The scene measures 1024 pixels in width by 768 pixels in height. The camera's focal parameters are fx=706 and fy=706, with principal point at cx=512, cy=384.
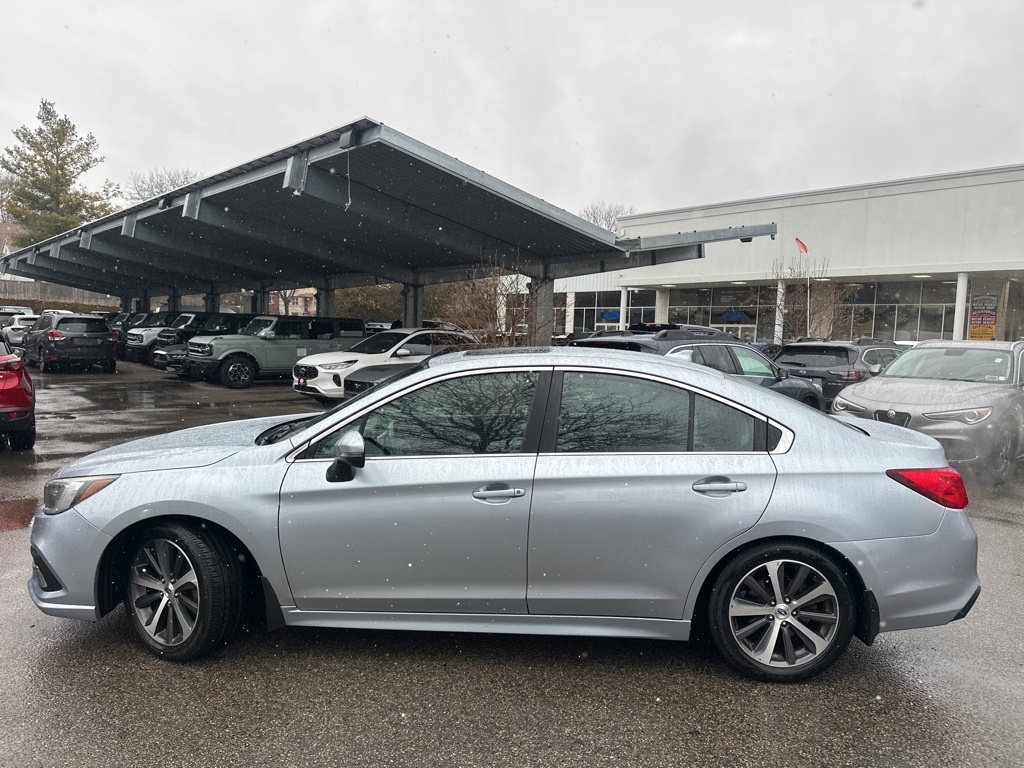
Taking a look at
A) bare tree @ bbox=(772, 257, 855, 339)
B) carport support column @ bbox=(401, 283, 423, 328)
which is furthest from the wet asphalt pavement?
bare tree @ bbox=(772, 257, 855, 339)

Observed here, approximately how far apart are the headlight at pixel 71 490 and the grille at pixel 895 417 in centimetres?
757

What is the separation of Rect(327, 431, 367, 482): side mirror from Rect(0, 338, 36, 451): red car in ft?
22.8

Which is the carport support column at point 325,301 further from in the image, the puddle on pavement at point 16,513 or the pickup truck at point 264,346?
the puddle on pavement at point 16,513

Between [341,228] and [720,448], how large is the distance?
58.1 ft

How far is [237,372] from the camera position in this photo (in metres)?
17.9

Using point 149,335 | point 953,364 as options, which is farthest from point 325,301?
point 953,364

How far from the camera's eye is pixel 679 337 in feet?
34.3

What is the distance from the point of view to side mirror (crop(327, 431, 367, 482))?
3.23 metres

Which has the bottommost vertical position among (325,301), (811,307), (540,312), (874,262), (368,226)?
(540,312)

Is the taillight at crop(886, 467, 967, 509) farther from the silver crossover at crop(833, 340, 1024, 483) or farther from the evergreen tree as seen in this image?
the evergreen tree

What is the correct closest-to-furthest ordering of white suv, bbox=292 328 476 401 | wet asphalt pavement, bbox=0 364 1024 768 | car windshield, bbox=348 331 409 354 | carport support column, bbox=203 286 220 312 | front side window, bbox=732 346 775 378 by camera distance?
wet asphalt pavement, bbox=0 364 1024 768 < front side window, bbox=732 346 775 378 < white suv, bbox=292 328 476 401 < car windshield, bbox=348 331 409 354 < carport support column, bbox=203 286 220 312

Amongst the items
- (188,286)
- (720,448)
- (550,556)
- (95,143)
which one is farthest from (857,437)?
(95,143)

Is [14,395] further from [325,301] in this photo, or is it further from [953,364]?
[325,301]

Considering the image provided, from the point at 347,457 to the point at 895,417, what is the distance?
688cm
